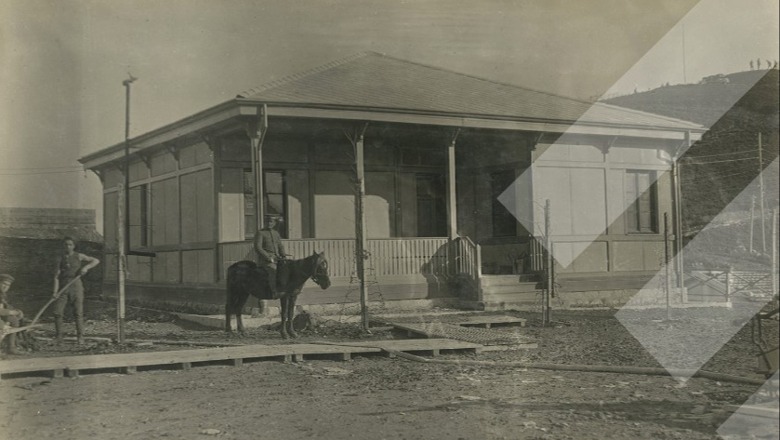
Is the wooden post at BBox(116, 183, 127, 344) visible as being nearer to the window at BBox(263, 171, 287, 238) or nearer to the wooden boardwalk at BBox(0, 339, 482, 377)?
the wooden boardwalk at BBox(0, 339, 482, 377)

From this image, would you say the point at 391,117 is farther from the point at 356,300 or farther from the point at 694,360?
the point at 694,360

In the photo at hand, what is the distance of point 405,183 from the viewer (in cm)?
1712

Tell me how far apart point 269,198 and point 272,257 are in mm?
4174

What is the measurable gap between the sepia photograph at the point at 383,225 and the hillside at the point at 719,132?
13 centimetres

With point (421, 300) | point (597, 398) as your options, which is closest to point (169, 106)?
point (421, 300)


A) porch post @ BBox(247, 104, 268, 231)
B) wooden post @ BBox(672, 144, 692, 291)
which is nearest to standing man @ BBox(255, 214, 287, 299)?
porch post @ BBox(247, 104, 268, 231)

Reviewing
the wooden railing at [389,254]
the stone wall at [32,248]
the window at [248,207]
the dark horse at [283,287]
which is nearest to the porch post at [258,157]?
the wooden railing at [389,254]

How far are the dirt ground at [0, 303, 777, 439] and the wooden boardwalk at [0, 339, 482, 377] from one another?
0.12m

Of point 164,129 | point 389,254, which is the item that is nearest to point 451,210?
point 389,254

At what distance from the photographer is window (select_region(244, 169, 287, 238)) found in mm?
15523

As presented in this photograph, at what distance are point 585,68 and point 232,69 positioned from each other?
5.27 m

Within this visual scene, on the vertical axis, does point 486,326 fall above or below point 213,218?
below

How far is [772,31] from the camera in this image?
762 centimetres

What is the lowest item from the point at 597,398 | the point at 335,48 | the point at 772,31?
the point at 597,398
